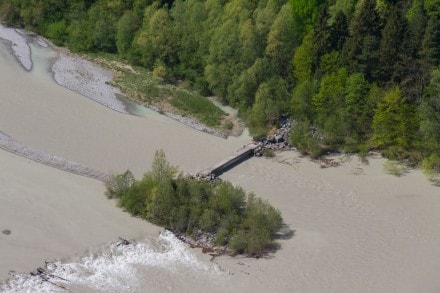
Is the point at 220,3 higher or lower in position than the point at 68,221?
higher

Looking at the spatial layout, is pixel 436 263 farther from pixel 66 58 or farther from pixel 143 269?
pixel 66 58

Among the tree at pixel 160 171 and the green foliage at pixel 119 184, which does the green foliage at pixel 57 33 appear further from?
the tree at pixel 160 171

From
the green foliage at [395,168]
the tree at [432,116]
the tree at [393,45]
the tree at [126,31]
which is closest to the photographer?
the tree at [432,116]

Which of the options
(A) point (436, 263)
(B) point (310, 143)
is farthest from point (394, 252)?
(B) point (310, 143)

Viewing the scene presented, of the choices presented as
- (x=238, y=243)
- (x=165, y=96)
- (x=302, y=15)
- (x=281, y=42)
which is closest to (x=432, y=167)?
(x=238, y=243)

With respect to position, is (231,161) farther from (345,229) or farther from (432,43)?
(432,43)

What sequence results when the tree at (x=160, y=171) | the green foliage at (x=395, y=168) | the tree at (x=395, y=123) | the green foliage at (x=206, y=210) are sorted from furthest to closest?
the tree at (x=395, y=123) < the green foliage at (x=395, y=168) < the tree at (x=160, y=171) < the green foliage at (x=206, y=210)

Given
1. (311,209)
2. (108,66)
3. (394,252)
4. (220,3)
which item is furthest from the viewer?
(108,66)

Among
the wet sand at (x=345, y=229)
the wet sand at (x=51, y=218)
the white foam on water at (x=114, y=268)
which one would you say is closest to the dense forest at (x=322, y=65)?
the wet sand at (x=345, y=229)
